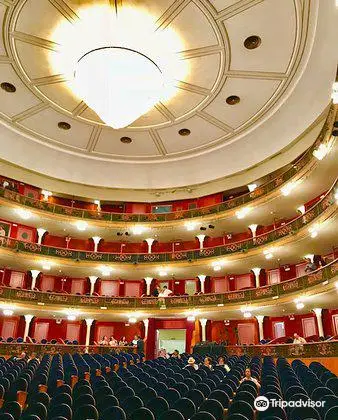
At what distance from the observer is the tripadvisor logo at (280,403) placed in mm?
5262

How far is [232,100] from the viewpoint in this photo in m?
19.0

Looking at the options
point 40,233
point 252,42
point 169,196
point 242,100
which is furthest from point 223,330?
point 252,42

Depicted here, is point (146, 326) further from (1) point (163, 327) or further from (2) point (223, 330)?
(2) point (223, 330)

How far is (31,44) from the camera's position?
15336 millimetres

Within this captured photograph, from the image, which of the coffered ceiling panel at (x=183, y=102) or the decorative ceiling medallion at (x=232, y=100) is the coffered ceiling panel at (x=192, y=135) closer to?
the coffered ceiling panel at (x=183, y=102)

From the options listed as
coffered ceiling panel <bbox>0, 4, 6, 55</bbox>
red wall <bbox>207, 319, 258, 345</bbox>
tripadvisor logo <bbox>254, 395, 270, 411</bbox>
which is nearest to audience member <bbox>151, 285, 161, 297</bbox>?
red wall <bbox>207, 319, 258, 345</bbox>

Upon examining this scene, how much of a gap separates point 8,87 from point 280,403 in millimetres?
18184

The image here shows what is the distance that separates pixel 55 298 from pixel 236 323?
1165 centimetres

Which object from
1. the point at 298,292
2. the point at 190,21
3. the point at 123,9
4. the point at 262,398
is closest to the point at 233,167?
the point at 298,292

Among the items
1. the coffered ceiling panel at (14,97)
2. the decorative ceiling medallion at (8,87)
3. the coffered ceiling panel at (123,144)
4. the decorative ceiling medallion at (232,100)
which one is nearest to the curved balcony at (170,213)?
the decorative ceiling medallion at (232,100)

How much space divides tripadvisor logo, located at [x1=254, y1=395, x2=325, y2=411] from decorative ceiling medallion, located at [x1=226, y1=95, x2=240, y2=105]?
15.7 m

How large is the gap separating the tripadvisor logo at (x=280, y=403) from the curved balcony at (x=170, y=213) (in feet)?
47.5

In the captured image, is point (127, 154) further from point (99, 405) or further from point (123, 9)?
point (99, 405)

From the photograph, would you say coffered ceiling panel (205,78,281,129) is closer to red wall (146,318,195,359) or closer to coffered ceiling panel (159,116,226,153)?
coffered ceiling panel (159,116,226,153)
